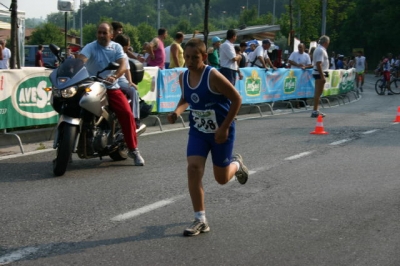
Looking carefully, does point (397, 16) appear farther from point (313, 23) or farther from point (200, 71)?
point (200, 71)

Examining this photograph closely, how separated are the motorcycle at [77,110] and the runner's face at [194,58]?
2.90 metres

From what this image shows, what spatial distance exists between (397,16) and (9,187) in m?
76.2

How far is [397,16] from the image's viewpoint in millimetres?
80000

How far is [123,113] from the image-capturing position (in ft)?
31.3

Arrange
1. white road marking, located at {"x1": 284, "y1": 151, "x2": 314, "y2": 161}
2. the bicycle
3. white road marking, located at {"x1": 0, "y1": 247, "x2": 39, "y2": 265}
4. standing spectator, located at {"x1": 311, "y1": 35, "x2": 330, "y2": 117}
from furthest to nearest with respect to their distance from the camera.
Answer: the bicycle, standing spectator, located at {"x1": 311, "y1": 35, "x2": 330, "y2": 117}, white road marking, located at {"x1": 284, "y1": 151, "x2": 314, "y2": 161}, white road marking, located at {"x1": 0, "y1": 247, "x2": 39, "y2": 265}

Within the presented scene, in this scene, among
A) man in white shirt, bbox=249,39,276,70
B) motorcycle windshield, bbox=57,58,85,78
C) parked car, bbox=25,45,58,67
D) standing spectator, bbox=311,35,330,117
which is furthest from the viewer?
parked car, bbox=25,45,58,67

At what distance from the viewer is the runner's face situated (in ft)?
19.9

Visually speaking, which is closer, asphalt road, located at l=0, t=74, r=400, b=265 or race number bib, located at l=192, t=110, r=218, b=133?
asphalt road, located at l=0, t=74, r=400, b=265

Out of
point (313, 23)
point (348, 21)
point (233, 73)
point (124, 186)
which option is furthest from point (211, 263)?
point (348, 21)

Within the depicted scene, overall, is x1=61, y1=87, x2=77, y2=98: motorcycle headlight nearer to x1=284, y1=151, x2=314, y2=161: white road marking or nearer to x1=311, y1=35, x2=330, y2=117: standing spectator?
x1=284, y1=151, x2=314, y2=161: white road marking

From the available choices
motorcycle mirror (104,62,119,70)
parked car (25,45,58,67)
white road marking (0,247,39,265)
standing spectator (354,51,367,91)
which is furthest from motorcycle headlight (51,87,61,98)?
parked car (25,45,58,67)

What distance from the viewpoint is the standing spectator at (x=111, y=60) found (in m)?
9.52

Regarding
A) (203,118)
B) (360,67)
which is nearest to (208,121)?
(203,118)

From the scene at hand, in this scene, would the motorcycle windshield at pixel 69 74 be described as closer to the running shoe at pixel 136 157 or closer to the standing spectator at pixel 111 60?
the standing spectator at pixel 111 60
